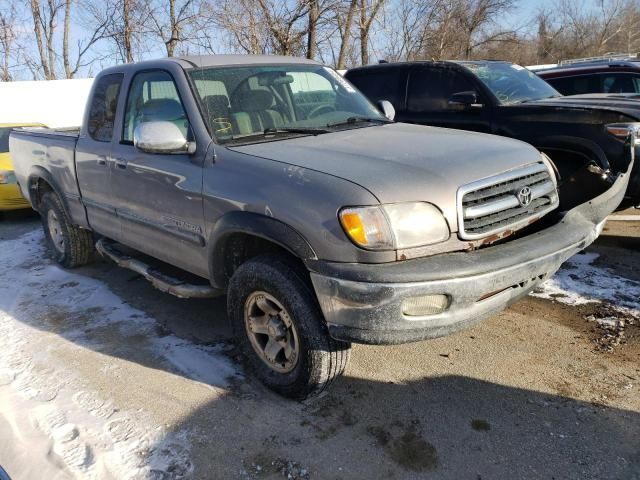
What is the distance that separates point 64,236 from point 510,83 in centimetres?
524

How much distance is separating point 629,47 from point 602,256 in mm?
48997

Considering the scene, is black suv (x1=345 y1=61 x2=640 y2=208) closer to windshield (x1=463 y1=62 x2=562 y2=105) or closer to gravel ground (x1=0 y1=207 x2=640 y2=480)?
windshield (x1=463 y1=62 x2=562 y2=105)

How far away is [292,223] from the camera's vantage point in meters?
2.79

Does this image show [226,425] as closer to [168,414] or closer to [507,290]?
[168,414]

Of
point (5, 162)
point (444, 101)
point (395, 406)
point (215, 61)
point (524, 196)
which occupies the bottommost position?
point (395, 406)

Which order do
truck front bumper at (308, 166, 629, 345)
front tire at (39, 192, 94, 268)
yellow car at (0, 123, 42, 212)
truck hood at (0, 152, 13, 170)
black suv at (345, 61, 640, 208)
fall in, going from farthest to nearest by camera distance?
truck hood at (0, 152, 13, 170)
yellow car at (0, 123, 42, 212)
front tire at (39, 192, 94, 268)
black suv at (345, 61, 640, 208)
truck front bumper at (308, 166, 629, 345)

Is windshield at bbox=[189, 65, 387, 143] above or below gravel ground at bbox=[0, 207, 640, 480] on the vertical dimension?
above

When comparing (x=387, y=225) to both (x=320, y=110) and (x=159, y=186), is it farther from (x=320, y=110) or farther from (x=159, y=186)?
(x=159, y=186)

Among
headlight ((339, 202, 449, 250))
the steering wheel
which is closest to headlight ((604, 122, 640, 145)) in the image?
the steering wheel

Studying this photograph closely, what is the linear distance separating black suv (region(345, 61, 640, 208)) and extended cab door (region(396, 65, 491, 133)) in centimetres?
1

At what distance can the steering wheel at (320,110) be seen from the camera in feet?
12.9

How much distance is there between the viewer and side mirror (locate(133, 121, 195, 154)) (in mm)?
3398

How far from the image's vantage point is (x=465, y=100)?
611 centimetres

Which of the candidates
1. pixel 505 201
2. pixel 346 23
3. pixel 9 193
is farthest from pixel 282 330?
pixel 346 23
